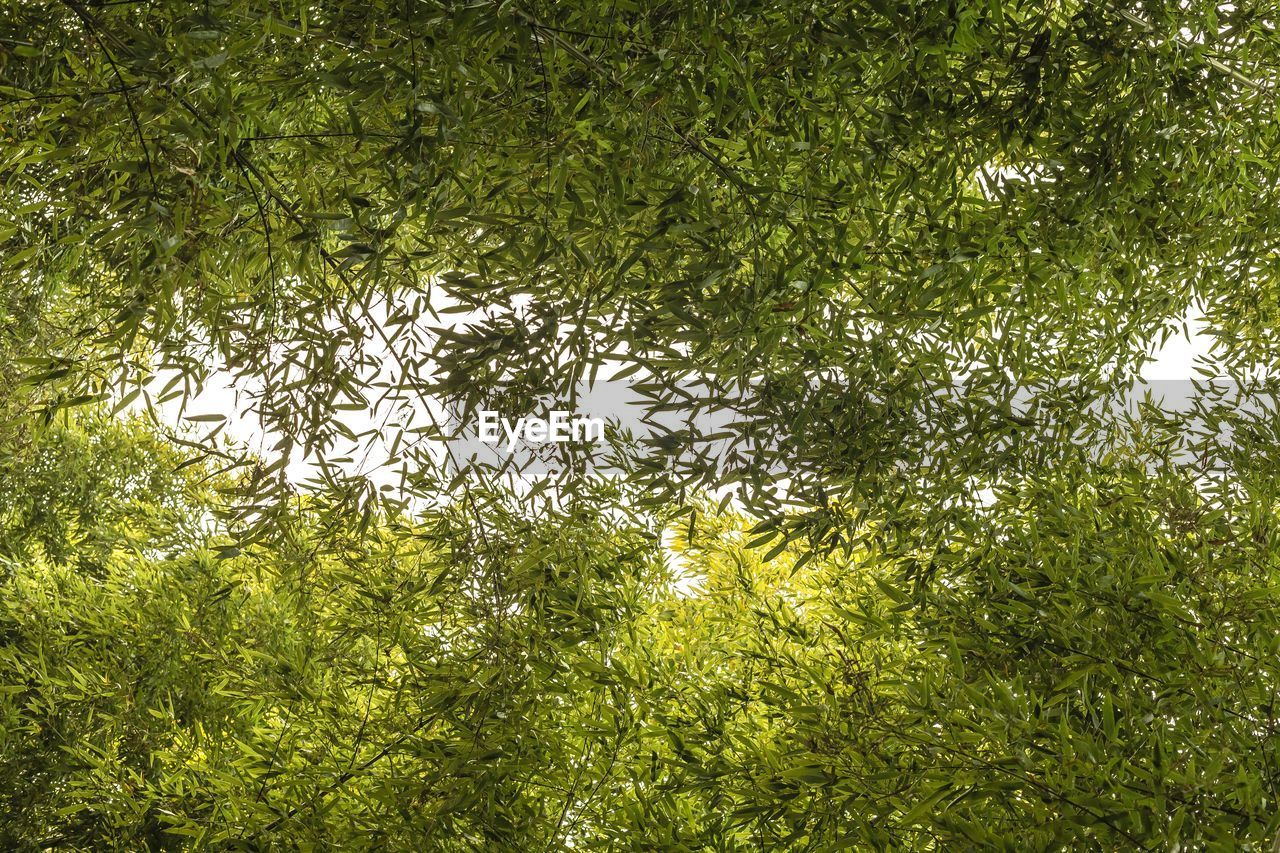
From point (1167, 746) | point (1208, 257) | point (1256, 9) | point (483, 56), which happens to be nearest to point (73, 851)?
point (483, 56)

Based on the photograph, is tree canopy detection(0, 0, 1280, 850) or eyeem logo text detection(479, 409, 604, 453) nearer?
tree canopy detection(0, 0, 1280, 850)

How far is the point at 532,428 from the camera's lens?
8.07 feet

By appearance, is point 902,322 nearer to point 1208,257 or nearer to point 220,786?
point 1208,257

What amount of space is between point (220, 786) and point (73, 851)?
1.41 meters

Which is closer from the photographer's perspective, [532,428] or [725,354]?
[725,354]

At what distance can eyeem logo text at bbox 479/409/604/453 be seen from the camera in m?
2.39

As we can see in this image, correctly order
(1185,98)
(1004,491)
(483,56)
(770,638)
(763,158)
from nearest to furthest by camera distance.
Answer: (483,56) → (763,158) → (1185,98) → (1004,491) → (770,638)

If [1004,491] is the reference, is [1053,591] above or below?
below

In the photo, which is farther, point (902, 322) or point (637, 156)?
point (902, 322)

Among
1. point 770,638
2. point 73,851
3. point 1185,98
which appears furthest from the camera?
point 73,851

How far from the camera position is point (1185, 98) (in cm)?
232

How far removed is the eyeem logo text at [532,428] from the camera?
239cm

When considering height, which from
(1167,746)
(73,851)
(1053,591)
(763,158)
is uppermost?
(763,158)

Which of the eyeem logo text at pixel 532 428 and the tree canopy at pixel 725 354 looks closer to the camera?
the tree canopy at pixel 725 354
